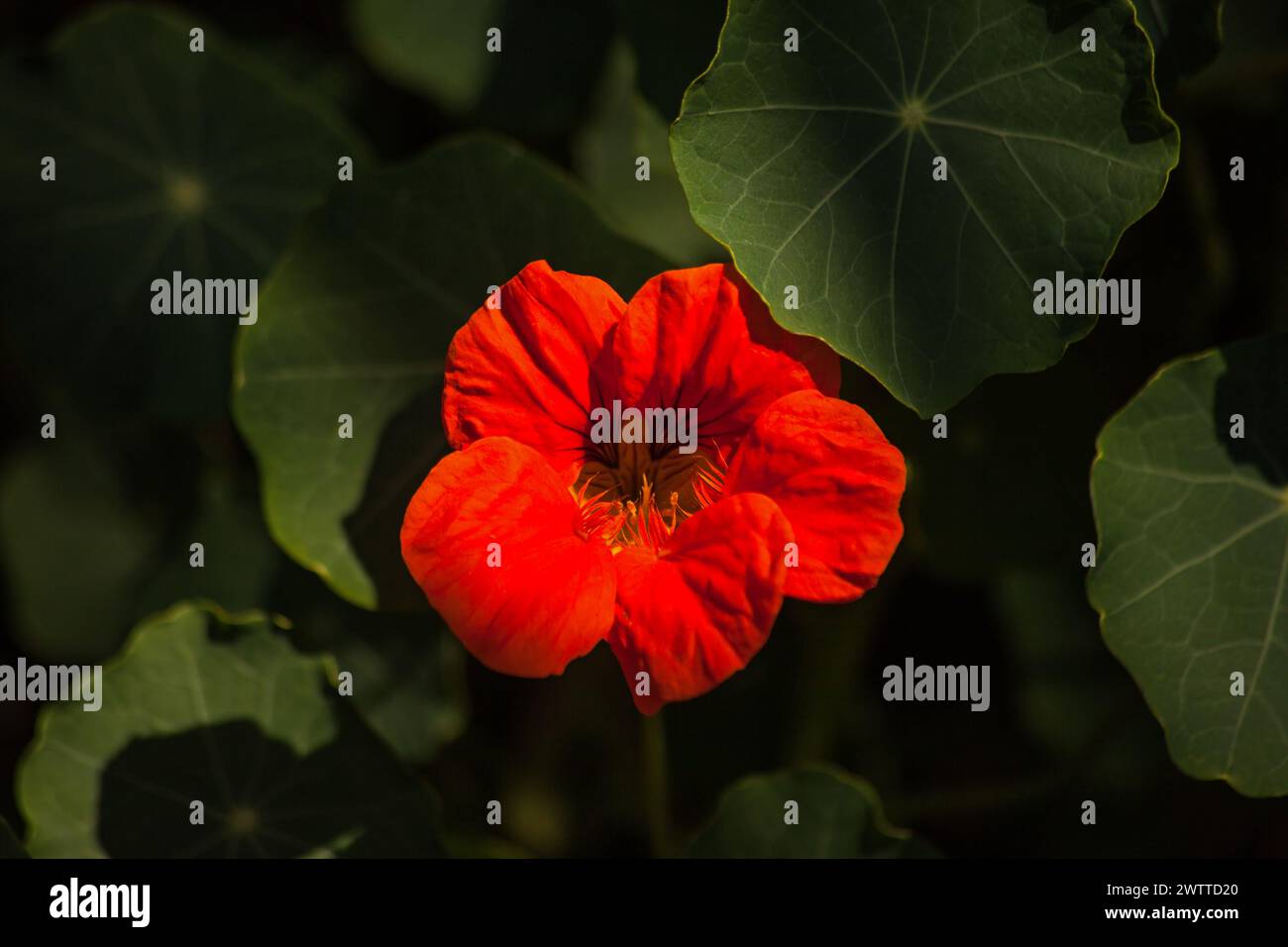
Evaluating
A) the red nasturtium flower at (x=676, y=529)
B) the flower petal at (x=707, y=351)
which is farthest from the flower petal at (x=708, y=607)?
the flower petal at (x=707, y=351)

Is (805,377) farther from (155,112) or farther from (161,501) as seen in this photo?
(161,501)

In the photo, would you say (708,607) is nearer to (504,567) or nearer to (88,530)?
(504,567)

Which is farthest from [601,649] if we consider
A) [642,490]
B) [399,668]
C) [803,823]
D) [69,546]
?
[69,546]

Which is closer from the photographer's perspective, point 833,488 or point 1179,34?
point 833,488

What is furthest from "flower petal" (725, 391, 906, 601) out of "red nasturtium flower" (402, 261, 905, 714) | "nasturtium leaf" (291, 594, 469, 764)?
"nasturtium leaf" (291, 594, 469, 764)
